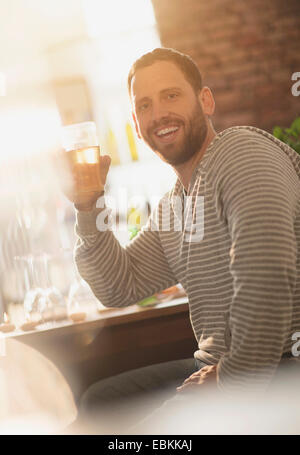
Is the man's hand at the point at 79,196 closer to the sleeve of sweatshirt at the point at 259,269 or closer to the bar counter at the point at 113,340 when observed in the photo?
the sleeve of sweatshirt at the point at 259,269

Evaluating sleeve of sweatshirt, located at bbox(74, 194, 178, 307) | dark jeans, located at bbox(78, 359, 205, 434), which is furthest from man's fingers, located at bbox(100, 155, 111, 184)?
dark jeans, located at bbox(78, 359, 205, 434)

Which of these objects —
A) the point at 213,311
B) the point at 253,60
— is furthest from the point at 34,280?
the point at 253,60

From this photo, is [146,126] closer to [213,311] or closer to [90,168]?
[90,168]

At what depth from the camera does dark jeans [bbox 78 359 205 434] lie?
5.13ft

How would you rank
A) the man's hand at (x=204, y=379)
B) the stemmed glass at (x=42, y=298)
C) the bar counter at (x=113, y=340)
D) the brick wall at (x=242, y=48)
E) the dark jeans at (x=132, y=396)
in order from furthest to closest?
the brick wall at (x=242, y=48), the stemmed glass at (x=42, y=298), the bar counter at (x=113, y=340), the dark jeans at (x=132, y=396), the man's hand at (x=204, y=379)

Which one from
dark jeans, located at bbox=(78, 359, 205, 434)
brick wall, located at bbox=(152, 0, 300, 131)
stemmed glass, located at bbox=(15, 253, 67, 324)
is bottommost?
dark jeans, located at bbox=(78, 359, 205, 434)

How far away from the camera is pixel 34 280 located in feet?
6.84

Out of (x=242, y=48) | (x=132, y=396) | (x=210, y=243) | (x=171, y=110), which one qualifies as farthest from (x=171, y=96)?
(x=242, y=48)

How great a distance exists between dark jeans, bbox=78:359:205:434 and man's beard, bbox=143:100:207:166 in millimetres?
576

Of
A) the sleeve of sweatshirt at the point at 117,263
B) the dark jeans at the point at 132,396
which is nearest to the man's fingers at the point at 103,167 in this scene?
the sleeve of sweatshirt at the point at 117,263

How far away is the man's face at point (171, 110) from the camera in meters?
1.40

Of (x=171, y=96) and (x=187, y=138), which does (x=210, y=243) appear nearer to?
(x=187, y=138)

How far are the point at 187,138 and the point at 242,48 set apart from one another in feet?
5.50

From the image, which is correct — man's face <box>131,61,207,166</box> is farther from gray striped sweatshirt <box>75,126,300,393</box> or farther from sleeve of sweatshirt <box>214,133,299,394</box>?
sleeve of sweatshirt <box>214,133,299,394</box>
